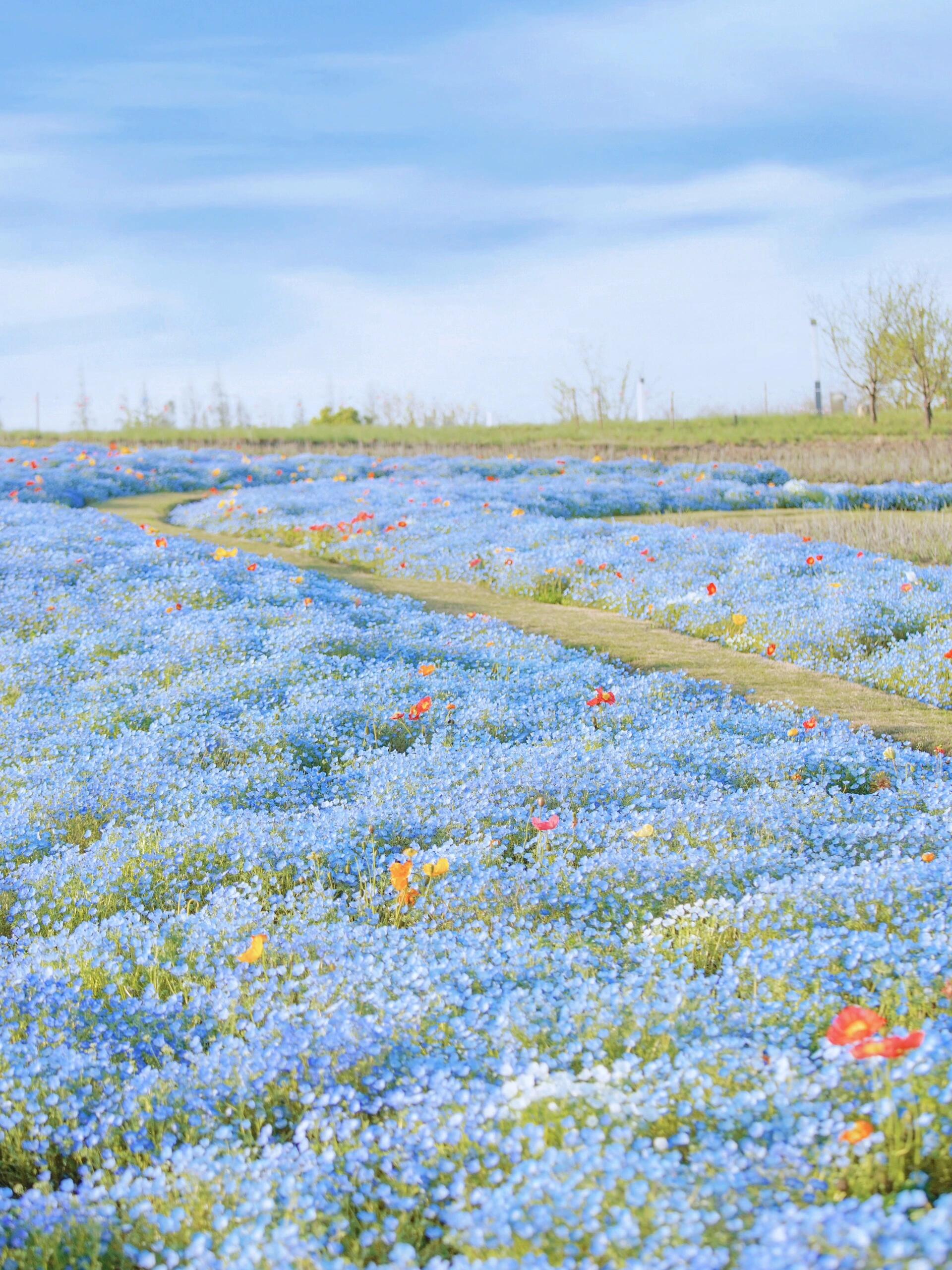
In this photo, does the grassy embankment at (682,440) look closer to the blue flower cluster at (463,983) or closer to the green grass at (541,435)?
the green grass at (541,435)

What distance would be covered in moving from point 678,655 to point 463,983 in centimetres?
669

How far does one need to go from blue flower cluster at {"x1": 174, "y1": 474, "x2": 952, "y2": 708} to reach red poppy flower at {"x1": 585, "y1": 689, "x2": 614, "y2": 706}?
3064mm

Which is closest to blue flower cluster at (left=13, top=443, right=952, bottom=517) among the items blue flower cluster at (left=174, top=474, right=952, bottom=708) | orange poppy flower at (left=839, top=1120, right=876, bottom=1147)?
blue flower cluster at (left=174, top=474, right=952, bottom=708)

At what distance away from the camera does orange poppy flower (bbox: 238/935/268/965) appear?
169 inches

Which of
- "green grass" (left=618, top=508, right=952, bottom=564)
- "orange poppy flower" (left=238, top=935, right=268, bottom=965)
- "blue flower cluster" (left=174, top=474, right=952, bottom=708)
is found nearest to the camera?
"orange poppy flower" (left=238, top=935, right=268, bottom=965)

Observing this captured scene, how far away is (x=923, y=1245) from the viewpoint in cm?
256

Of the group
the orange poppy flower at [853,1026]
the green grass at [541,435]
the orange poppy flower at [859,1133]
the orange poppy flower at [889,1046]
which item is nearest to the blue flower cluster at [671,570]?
the orange poppy flower at [853,1026]

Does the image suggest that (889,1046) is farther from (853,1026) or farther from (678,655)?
(678,655)

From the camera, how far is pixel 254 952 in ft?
14.1

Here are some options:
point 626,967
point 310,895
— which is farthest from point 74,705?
point 626,967

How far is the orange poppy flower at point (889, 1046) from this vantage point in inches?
120

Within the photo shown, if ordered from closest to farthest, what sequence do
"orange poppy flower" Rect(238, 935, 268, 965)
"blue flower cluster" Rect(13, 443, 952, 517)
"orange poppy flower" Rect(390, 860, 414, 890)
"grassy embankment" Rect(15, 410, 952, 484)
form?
"orange poppy flower" Rect(238, 935, 268, 965) → "orange poppy flower" Rect(390, 860, 414, 890) → "blue flower cluster" Rect(13, 443, 952, 517) → "grassy embankment" Rect(15, 410, 952, 484)

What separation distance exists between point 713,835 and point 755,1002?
5.59ft

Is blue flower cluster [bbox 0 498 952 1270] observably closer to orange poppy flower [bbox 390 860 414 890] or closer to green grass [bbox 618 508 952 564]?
orange poppy flower [bbox 390 860 414 890]
